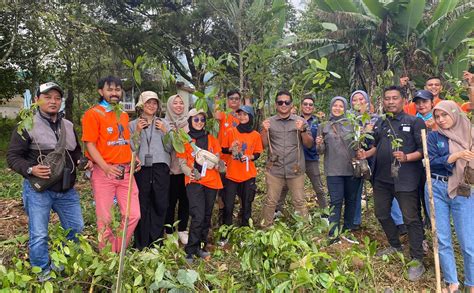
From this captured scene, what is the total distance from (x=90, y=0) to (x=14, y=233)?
11.5 metres

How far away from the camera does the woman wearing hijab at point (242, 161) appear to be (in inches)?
162

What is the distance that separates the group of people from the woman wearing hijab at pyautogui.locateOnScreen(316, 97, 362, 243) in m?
0.01

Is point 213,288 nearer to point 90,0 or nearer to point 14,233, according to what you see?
point 14,233

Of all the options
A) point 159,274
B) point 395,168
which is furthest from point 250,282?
point 395,168

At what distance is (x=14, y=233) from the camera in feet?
14.0

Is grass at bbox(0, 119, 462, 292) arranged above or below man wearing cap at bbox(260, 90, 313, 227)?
below

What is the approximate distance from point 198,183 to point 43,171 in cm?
138

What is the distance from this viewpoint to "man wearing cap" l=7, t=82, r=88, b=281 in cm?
299

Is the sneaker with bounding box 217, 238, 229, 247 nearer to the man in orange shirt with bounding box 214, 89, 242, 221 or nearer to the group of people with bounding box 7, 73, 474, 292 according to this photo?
the group of people with bounding box 7, 73, 474, 292

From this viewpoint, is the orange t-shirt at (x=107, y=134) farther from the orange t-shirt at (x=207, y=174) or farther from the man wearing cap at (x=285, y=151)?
the man wearing cap at (x=285, y=151)

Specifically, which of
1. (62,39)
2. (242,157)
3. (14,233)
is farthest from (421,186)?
(62,39)

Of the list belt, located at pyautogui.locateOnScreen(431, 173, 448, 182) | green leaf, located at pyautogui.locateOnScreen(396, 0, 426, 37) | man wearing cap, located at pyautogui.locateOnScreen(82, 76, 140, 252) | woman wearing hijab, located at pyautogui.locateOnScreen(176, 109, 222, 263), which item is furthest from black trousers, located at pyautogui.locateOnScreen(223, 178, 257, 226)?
green leaf, located at pyautogui.locateOnScreen(396, 0, 426, 37)

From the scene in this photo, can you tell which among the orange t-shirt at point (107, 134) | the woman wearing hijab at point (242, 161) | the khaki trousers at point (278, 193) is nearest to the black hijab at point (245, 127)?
the woman wearing hijab at point (242, 161)

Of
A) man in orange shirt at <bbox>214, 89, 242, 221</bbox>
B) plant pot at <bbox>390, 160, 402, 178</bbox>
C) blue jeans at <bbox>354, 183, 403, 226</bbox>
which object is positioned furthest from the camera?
blue jeans at <bbox>354, 183, 403, 226</bbox>
